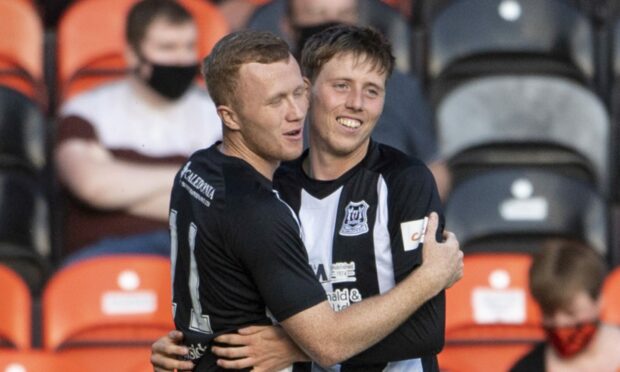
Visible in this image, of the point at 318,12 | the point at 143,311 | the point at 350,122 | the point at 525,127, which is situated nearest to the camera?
the point at 350,122

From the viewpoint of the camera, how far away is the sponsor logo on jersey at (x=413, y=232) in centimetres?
341

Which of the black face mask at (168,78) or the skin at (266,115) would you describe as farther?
the black face mask at (168,78)

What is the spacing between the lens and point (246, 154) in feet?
11.0

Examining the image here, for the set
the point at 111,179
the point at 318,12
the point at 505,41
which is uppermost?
the point at 318,12

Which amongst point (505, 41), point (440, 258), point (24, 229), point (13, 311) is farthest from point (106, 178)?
point (440, 258)

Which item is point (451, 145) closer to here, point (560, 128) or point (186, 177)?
point (560, 128)

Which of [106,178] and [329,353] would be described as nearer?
[329,353]

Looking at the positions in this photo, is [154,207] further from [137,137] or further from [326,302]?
[326,302]

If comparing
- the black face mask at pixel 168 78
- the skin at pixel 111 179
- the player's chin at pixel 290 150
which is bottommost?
the player's chin at pixel 290 150

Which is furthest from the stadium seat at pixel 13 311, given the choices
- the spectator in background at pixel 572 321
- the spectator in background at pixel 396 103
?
the spectator in background at pixel 572 321

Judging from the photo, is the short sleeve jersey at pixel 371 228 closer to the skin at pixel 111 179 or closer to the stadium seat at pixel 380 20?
the skin at pixel 111 179

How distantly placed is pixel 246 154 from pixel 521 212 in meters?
2.50

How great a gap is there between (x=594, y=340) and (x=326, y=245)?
1859 millimetres

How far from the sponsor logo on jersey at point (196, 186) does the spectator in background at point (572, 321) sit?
6.73 feet
